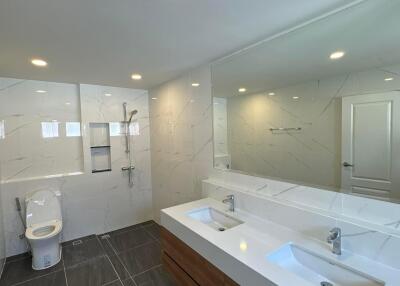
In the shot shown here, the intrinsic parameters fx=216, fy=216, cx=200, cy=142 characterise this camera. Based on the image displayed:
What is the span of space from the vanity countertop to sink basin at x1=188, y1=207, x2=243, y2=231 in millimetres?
67

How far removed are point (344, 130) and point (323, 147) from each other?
0.18 metres

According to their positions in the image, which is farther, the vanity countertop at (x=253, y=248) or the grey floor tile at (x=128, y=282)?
the grey floor tile at (x=128, y=282)

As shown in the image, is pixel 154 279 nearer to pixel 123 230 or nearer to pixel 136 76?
pixel 123 230

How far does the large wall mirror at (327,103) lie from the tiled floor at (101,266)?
1607mm

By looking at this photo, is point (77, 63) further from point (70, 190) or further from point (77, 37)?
point (70, 190)

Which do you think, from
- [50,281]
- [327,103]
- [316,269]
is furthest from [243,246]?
[50,281]

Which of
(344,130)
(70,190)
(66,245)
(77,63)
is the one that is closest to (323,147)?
(344,130)

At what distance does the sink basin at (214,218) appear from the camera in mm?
1921

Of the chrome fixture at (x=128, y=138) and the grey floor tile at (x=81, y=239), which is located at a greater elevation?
the chrome fixture at (x=128, y=138)

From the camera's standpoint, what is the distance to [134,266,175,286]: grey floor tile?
89.4 inches

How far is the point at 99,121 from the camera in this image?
333cm

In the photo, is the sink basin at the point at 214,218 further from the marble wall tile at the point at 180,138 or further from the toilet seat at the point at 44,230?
the toilet seat at the point at 44,230

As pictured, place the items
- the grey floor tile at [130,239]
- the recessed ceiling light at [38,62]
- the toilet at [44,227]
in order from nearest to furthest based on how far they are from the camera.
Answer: the recessed ceiling light at [38,62]
the toilet at [44,227]
the grey floor tile at [130,239]

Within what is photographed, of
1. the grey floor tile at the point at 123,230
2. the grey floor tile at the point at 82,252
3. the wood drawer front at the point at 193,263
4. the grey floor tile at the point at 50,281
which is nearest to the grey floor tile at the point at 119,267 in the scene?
the grey floor tile at the point at 82,252
